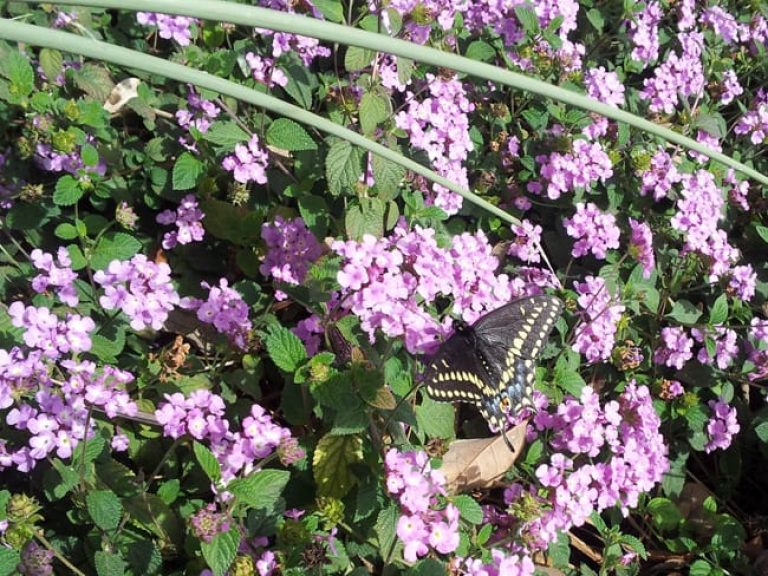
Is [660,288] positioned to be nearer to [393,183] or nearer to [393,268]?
[393,183]

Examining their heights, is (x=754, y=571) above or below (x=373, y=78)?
below

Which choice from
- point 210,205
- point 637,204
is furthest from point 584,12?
point 210,205

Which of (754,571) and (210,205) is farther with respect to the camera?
(754,571)

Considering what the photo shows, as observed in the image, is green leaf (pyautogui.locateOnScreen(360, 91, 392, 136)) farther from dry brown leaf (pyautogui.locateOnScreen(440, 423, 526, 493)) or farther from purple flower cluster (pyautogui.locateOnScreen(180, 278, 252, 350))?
dry brown leaf (pyautogui.locateOnScreen(440, 423, 526, 493))

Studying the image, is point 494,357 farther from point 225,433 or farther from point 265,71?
point 265,71

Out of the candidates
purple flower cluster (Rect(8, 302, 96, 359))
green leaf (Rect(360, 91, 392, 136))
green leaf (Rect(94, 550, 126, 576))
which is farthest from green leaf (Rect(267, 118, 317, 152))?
green leaf (Rect(94, 550, 126, 576))

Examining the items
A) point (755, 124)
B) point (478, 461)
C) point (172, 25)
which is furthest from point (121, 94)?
point (755, 124)
